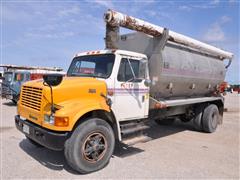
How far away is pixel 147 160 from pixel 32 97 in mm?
2814

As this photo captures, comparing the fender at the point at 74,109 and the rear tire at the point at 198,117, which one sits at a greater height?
the fender at the point at 74,109

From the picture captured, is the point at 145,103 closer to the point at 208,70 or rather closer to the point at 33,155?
the point at 33,155

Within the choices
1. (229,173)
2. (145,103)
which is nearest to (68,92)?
(145,103)

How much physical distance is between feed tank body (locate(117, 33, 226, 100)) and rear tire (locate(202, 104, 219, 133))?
0.70 m

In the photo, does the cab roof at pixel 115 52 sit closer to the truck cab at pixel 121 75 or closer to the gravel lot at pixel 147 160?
the truck cab at pixel 121 75

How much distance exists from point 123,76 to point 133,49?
5.03ft

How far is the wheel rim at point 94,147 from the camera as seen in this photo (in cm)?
451

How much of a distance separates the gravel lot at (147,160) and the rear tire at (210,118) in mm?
901

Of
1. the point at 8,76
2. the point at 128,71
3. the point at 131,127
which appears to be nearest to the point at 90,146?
the point at 131,127

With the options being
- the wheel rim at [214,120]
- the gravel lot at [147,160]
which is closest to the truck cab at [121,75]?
the gravel lot at [147,160]

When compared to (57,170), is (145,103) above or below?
above

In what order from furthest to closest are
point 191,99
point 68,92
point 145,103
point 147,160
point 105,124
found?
1. point 191,99
2. point 145,103
3. point 147,160
4. point 105,124
5. point 68,92

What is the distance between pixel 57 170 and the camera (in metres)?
4.56

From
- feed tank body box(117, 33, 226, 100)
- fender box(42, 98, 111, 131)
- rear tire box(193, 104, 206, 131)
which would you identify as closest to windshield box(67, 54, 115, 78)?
fender box(42, 98, 111, 131)
